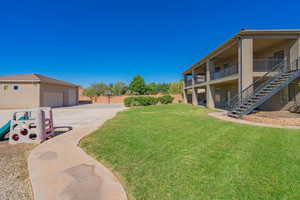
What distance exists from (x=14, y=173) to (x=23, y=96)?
20.3 meters

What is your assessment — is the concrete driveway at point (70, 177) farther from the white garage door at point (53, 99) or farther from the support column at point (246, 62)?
the white garage door at point (53, 99)

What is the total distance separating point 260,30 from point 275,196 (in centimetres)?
1066

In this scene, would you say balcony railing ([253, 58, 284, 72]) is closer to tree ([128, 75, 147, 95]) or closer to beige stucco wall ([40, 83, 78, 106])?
beige stucco wall ([40, 83, 78, 106])

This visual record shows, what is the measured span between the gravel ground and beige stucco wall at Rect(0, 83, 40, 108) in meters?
16.8

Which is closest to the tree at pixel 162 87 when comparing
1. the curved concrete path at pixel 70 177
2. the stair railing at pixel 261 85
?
the stair railing at pixel 261 85

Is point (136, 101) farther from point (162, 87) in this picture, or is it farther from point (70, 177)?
point (162, 87)

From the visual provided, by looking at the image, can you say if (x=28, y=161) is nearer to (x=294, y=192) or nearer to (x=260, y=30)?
(x=294, y=192)

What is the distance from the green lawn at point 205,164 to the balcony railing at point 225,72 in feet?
26.3

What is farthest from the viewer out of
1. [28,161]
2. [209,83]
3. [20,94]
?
[20,94]

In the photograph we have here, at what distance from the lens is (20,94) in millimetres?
18016

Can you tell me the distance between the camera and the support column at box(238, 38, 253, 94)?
9305 mm

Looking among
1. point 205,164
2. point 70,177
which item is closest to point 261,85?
point 205,164

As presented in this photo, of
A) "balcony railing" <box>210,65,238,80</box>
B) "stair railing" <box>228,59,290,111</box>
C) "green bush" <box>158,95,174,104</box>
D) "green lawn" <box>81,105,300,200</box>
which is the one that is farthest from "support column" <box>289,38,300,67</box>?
"green bush" <box>158,95,174,104</box>

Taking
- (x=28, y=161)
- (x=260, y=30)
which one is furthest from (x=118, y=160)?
(x=260, y=30)
